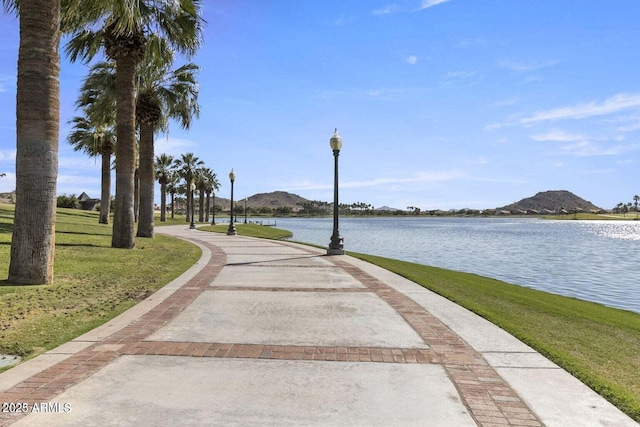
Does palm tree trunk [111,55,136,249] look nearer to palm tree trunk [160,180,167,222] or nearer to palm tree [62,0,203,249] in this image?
palm tree [62,0,203,249]

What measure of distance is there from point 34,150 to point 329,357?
6.89 m

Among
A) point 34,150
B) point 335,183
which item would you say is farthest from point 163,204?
point 34,150

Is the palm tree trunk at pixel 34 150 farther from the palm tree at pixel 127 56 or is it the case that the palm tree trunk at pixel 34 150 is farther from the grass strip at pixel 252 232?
the grass strip at pixel 252 232

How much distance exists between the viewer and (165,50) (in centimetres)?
A: 1722

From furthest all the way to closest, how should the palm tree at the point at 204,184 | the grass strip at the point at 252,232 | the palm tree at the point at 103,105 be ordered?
the palm tree at the point at 204,184 < the grass strip at the point at 252,232 < the palm tree at the point at 103,105

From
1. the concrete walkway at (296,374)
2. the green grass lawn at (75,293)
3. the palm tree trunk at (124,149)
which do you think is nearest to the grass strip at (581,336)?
the concrete walkway at (296,374)

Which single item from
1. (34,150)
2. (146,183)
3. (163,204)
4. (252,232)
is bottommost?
(252,232)

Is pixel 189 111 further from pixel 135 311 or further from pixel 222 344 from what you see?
pixel 222 344

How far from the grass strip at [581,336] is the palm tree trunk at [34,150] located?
25.1 feet

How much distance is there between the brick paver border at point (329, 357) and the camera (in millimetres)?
3482

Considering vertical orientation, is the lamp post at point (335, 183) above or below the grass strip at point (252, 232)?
above

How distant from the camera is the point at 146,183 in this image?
20.3m

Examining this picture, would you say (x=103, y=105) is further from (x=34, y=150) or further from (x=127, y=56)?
(x=34, y=150)

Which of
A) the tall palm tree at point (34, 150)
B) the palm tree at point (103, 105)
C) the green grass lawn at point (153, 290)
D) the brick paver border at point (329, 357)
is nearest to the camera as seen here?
the brick paver border at point (329, 357)
